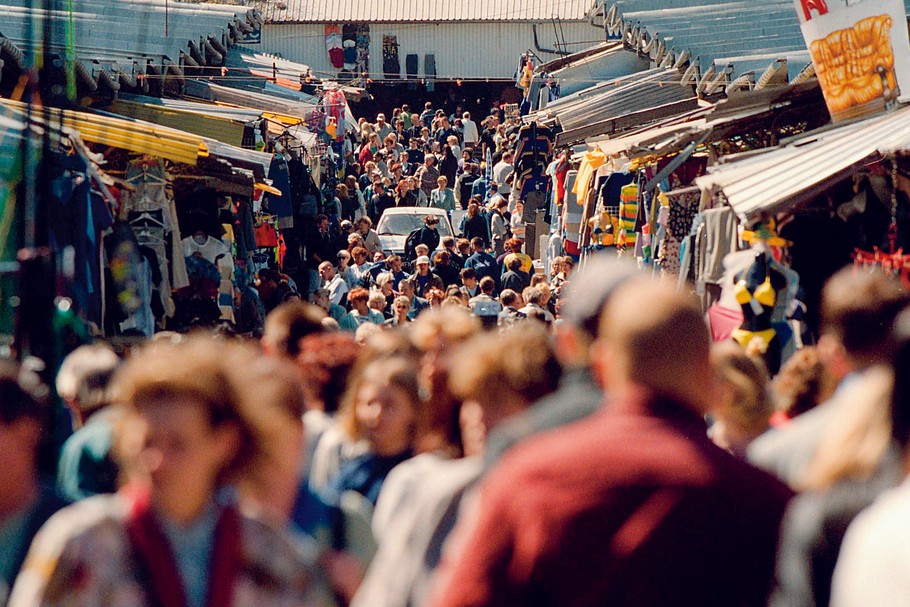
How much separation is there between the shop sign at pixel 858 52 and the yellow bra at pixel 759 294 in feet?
5.20

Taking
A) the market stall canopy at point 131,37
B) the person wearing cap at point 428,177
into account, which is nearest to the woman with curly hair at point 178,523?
the market stall canopy at point 131,37

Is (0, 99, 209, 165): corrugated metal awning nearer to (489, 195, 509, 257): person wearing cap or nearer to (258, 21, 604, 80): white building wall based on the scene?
(489, 195, 509, 257): person wearing cap

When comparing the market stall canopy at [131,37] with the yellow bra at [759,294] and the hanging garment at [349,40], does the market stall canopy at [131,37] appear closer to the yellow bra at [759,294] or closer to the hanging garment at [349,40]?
the yellow bra at [759,294]

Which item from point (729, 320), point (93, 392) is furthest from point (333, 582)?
point (729, 320)

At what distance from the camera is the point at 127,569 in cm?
332

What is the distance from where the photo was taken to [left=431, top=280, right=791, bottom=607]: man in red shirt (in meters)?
3.22

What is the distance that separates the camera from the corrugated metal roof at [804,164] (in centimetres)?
894

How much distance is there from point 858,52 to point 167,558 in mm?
8299

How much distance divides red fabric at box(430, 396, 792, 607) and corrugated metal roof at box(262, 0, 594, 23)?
46409 mm

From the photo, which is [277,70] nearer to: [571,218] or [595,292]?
[571,218]

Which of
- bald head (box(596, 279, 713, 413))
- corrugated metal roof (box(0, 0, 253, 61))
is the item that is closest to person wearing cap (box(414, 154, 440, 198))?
corrugated metal roof (box(0, 0, 253, 61))

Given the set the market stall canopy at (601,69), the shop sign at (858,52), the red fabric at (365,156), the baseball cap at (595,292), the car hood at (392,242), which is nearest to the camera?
the baseball cap at (595,292)

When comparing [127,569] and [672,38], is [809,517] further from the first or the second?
[672,38]

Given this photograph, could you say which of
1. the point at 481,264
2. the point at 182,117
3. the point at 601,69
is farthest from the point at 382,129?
the point at 182,117
